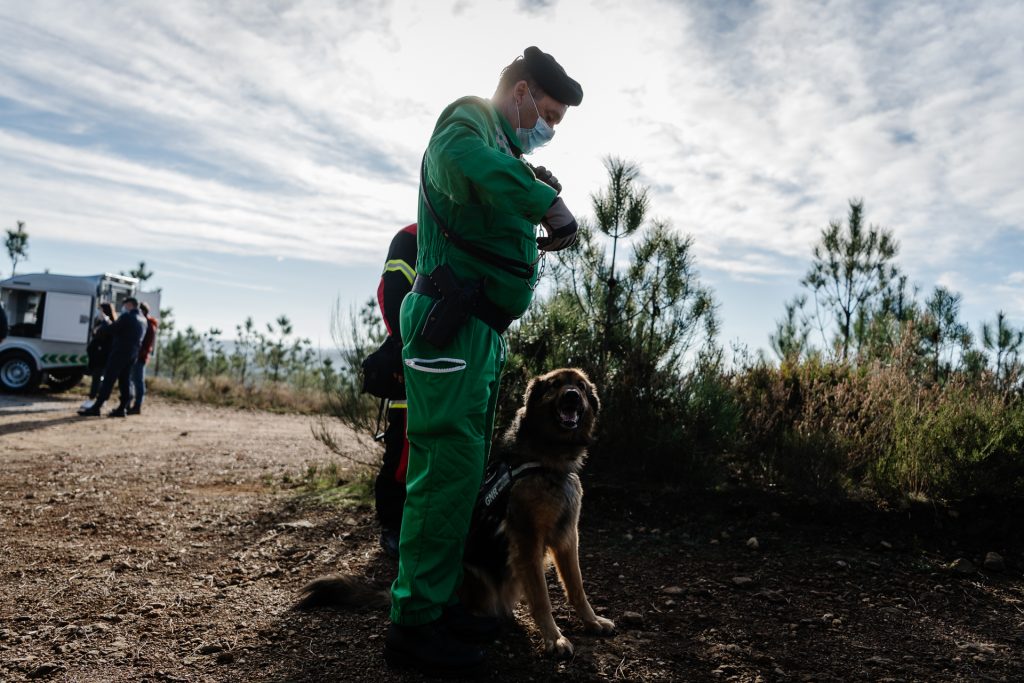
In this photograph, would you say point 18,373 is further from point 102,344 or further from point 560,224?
point 560,224

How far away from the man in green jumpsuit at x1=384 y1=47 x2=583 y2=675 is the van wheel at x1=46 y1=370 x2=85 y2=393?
47.9 feet

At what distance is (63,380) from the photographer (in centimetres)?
1438

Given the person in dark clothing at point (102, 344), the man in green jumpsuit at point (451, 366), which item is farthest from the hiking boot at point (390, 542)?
the person in dark clothing at point (102, 344)

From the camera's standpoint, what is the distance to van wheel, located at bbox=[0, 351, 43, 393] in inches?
527

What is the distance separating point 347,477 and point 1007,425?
539 centimetres

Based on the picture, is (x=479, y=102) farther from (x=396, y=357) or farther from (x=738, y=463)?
(x=738, y=463)

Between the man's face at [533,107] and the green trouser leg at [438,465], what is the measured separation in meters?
0.91

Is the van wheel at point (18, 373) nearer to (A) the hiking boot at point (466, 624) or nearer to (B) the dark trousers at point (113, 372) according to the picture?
(B) the dark trousers at point (113, 372)

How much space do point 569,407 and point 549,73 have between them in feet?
5.06

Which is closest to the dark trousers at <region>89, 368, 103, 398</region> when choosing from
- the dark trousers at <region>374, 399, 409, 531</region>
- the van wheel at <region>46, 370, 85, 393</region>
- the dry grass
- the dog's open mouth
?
the van wheel at <region>46, 370, 85, 393</region>

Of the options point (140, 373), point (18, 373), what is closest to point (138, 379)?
point (140, 373)

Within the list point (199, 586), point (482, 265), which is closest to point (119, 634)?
point (199, 586)

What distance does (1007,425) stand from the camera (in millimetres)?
4855

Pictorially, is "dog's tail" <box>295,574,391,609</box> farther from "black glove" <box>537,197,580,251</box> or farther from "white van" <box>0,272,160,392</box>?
"white van" <box>0,272,160,392</box>
